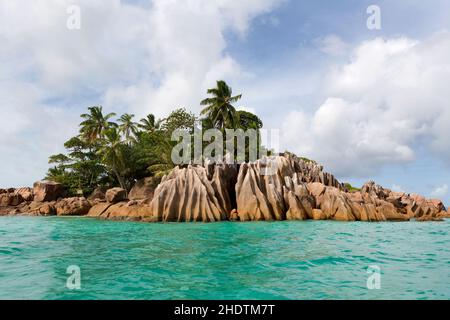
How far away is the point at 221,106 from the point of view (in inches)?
1549

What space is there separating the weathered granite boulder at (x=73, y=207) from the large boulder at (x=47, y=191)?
5.20 m

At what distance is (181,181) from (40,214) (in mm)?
20413

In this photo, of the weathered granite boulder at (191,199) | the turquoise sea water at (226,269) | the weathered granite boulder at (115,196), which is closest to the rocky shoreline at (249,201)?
the weathered granite boulder at (191,199)

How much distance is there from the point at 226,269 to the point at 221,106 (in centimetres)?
3195

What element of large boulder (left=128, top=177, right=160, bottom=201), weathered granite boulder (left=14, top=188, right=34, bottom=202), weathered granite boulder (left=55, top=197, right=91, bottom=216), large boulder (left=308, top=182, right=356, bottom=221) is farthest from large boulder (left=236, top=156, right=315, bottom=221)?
weathered granite boulder (left=14, top=188, right=34, bottom=202)

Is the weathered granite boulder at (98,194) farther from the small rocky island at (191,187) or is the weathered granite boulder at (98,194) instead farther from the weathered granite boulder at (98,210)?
the weathered granite boulder at (98,210)

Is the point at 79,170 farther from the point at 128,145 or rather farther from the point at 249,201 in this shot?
the point at 249,201

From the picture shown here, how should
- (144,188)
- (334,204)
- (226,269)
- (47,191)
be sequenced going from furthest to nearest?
(47,191), (144,188), (334,204), (226,269)

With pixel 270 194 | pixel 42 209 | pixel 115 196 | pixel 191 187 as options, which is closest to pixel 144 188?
pixel 115 196

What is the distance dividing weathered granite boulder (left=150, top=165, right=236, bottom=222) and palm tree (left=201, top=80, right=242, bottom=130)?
12.7m

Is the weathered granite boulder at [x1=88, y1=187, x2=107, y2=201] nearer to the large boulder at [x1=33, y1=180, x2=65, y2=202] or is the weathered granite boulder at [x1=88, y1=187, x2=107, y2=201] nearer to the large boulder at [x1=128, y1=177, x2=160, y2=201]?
the large boulder at [x1=33, y1=180, x2=65, y2=202]

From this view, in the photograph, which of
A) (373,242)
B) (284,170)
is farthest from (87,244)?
(284,170)

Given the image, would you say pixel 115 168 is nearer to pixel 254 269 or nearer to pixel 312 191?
pixel 312 191

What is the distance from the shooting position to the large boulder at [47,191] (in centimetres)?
4084
